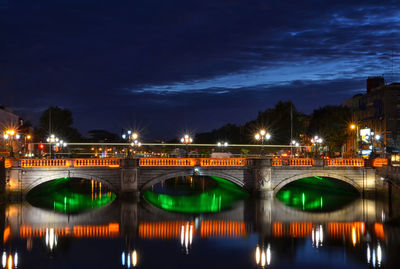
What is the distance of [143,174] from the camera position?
41062 millimetres

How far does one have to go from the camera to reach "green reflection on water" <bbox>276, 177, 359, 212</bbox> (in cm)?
4234

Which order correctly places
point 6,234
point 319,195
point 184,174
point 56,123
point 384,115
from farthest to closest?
1. point 56,123
2. point 384,115
3. point 319,195
4. point 184,174
5. point 6,234

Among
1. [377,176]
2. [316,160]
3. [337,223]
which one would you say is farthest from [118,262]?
[377,176]

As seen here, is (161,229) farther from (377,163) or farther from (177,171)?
(377,163)

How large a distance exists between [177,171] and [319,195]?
55.0 feet

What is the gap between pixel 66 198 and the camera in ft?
156

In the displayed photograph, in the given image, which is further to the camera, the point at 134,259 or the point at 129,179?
the point at 129,179

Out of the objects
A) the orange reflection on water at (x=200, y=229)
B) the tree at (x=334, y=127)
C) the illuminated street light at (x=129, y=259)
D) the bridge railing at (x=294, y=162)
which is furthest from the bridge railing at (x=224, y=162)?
the tree at (x=334, y=127)

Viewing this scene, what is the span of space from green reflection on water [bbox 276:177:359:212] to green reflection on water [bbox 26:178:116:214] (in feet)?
57.2

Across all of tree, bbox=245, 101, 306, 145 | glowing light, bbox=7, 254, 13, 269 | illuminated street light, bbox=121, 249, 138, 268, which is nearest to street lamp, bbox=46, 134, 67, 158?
glowing light, bbox=7, 254, 13, 269

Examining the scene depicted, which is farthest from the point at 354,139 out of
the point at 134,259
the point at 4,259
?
the point at 4,259

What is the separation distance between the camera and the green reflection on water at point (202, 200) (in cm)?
4134

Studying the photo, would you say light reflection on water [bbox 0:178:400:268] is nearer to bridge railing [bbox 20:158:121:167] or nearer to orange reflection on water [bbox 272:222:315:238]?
orange reflection on water [bbox 272:222:315:238]

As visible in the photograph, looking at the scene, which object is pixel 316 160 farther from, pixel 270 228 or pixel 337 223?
pixel 270 228
